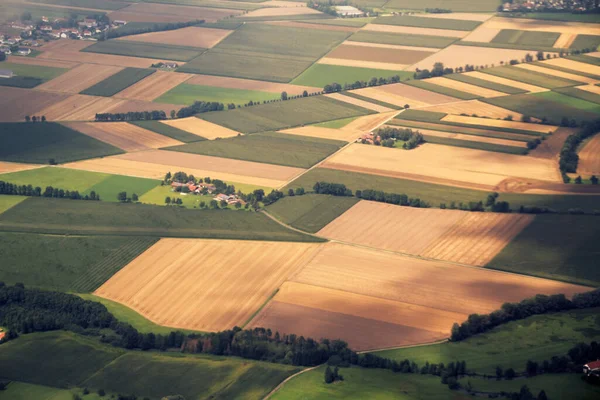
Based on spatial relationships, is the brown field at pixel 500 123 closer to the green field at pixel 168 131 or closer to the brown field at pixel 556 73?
the brown field at pixel 556 73

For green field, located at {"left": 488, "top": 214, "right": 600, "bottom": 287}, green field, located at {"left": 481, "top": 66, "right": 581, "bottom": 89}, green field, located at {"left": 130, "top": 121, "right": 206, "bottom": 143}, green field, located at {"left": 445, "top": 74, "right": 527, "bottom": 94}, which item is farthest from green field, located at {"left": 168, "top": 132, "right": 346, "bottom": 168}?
green field, located at {"left": 481, "top": 66, "right": 581, "bottom": 89}

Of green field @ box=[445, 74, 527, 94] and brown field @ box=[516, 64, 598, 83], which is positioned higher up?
brown field @ box=[516, 64, 598, 83]

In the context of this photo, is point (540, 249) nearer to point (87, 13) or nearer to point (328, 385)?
point (328, 385)

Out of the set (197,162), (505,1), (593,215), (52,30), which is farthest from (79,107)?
(505,1)

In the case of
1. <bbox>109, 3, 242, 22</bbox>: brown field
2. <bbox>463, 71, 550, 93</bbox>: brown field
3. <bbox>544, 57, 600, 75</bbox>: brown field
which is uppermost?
<bbox>109, 3, 242, 22</bbox>: brown field

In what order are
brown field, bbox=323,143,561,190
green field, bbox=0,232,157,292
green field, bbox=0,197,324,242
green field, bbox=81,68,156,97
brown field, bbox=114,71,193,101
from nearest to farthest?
green field, bbox=0,232,157,292
green field, bbox=0,197,324,242
brown field, bbox=323,143,561,190
brown field, bbox=114,71,193,101
green field, bbox=81,68,156,97

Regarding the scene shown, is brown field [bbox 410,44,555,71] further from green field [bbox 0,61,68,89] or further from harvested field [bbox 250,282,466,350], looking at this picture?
harvested field [bbox 250,282,466,350]
